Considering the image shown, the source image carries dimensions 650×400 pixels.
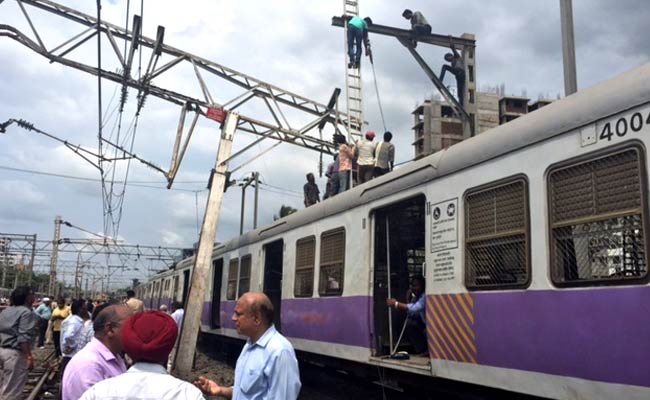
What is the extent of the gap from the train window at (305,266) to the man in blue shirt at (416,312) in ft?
6.70

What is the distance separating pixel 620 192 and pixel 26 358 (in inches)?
254

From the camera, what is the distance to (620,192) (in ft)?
14.3

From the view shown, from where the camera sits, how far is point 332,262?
8930mm

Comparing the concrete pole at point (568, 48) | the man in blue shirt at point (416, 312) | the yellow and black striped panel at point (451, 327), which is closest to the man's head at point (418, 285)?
the man in blue shirt at point (416, 312)

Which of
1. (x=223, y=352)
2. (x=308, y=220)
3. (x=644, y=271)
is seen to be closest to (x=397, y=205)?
(x=308, y=220)

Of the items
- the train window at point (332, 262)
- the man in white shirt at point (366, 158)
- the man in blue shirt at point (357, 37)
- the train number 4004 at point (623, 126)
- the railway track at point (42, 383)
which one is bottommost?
the railway track at point (42, 383)

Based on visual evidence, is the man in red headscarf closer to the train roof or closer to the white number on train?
the white number on train

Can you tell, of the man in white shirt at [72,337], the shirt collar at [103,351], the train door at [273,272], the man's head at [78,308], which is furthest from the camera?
the train door at [273,272]

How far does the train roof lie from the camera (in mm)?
4473

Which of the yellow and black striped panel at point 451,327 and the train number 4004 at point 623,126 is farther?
the yellow and black striped panel at point 451,327

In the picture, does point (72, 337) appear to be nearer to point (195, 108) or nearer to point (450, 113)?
point (195, 108)

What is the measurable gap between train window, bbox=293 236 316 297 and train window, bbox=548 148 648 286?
5.22m

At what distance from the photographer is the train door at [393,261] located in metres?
7.94

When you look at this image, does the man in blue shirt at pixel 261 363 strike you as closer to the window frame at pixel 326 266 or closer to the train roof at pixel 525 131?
the train roof at pixel 525 131
